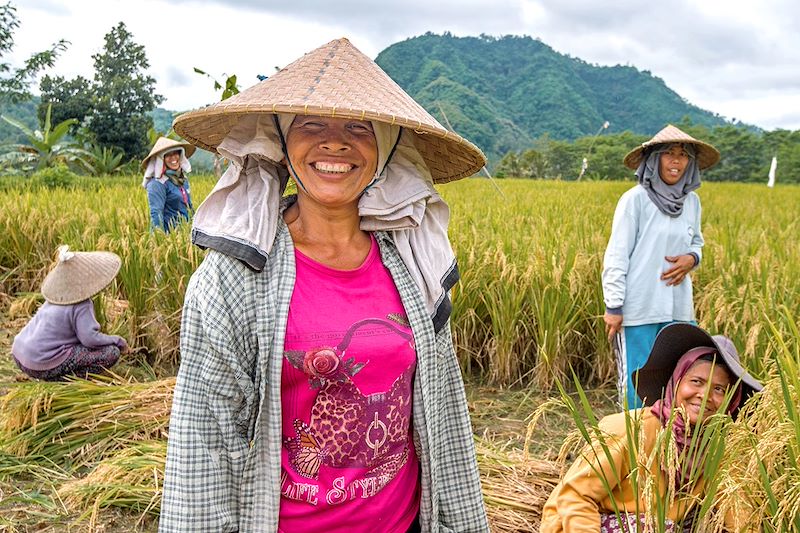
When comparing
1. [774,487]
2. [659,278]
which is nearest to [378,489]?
[774,487]

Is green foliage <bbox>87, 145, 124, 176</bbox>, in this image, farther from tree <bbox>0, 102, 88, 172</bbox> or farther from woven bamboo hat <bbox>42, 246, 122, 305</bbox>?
woven bamboo hat <bbox>42, 246, 122, 305</bbox>

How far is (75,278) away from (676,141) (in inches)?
115

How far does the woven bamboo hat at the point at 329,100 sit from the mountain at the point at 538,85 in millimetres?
36988

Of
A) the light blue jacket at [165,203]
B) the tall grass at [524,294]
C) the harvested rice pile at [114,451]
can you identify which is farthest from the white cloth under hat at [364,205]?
the light blue jacket at [165,203]

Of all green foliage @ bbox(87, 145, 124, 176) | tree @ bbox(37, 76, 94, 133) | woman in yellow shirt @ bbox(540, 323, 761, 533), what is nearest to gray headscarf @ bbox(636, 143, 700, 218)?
woman in yellow shirt @ bbox(540, 323, 761, 533)

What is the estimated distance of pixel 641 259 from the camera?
9.62ft

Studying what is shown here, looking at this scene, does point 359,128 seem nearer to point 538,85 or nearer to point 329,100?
point 329,100

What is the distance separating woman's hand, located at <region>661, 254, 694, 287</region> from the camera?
2.93 m

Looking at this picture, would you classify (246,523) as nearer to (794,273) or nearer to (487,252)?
(487,252)

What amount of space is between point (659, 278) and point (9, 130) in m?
47.5

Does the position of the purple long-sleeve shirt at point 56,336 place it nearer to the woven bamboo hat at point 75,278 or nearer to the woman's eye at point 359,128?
the woven bamboo hat at point 75,278

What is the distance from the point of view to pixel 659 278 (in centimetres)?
293

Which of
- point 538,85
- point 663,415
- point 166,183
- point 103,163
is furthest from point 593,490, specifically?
point 538,85

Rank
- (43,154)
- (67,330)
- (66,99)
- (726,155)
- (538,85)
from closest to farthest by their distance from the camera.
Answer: (67,330) < (43,154) < (66,99) < (726,155) < (538,85)
